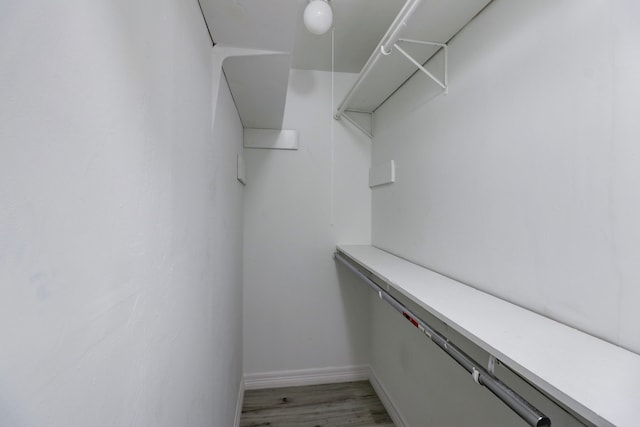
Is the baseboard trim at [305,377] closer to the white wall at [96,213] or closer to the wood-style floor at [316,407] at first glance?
the wood-style floor at [316,407]

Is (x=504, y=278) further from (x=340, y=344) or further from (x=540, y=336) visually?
(x=340, y=344)

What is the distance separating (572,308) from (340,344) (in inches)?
73.4

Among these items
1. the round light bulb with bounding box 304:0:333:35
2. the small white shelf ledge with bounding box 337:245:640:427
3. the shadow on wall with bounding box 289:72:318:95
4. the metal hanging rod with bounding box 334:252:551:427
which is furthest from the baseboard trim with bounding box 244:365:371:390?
the round light bulb with bounding box 304:0:333:35

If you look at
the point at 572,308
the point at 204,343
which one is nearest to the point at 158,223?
the point at 204,343

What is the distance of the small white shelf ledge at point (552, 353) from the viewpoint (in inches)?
19.4

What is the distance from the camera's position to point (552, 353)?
2.12 ft

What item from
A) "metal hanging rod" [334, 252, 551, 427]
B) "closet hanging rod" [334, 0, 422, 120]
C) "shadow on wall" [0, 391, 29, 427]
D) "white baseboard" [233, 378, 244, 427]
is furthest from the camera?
"white baseboard" [233, 378, 244, 427]

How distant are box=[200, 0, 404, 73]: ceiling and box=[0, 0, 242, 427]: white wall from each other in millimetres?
192

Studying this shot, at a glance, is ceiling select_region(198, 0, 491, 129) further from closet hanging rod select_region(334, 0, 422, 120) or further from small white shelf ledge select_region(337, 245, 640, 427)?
small white shelf ledge select_region(337, 245, 640, 427)

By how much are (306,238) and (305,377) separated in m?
1.13

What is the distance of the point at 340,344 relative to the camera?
7.86ft

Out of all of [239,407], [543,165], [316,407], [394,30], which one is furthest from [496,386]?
[239,407]

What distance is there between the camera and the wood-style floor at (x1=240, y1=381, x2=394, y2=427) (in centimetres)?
191

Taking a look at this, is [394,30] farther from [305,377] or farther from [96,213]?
[305,377]
